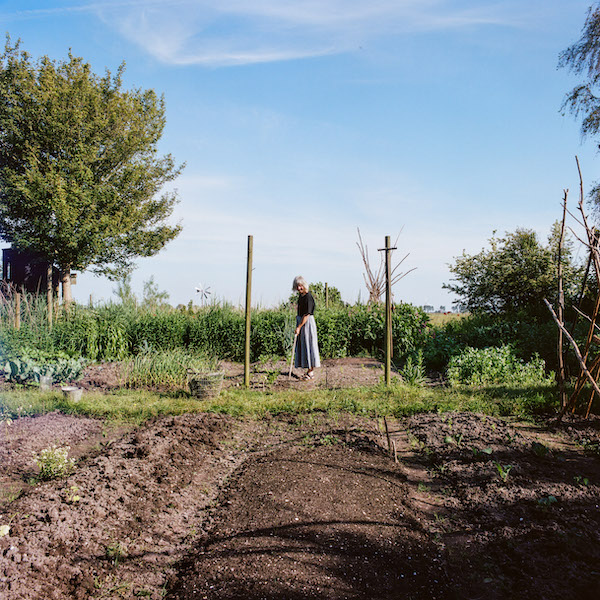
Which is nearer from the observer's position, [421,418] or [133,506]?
[133,506]

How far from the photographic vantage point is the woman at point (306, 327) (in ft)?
26.5

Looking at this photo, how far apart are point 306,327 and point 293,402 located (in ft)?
6.65

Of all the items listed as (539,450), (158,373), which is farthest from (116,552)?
(158,373)

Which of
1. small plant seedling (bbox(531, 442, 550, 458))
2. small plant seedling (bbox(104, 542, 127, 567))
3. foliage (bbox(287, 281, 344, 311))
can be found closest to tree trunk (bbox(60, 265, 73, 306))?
foliage (bbox(287, 281, 344, 311))

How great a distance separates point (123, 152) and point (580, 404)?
1545cm

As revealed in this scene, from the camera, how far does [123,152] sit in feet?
55.7

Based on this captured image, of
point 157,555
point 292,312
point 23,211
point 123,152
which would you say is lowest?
point 157,555

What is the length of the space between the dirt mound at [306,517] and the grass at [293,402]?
926 millimetres

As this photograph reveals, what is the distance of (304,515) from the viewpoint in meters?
3.23

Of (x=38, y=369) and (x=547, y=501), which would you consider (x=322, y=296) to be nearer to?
(x=38, y=369)

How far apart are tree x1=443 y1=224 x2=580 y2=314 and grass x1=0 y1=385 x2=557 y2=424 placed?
7858 mm

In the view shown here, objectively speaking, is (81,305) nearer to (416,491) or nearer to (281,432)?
(281,432)

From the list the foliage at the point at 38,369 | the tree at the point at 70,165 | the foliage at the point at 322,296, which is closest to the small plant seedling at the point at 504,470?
the foliage at the point at 38,369

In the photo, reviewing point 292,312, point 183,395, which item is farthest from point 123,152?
point 183,395
